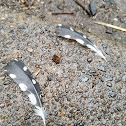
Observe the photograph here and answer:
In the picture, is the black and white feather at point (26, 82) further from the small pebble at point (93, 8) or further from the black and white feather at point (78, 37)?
the small pebble at point (93, 8)

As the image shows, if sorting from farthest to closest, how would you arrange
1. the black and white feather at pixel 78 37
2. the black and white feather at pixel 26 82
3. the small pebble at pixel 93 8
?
1. the small pebble at pixel 93 8
2. the black and white feather at pixel 78 37
3. the black and white feather at pixel 26 82

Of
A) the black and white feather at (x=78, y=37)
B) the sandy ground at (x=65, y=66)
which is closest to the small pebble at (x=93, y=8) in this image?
the sandy ground at (x=65, y=66)

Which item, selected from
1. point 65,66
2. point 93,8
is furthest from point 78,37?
point 93,8

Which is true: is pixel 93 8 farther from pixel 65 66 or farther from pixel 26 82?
pixel 26 82

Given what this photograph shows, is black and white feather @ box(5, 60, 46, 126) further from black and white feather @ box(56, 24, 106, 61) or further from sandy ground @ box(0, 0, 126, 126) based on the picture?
black and white feather @ box(56, 24, 106, 61)

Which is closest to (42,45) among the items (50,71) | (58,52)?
(58,52)

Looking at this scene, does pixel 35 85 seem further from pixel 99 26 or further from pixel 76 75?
pixel 99 26
